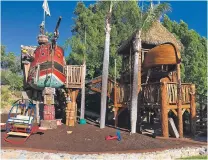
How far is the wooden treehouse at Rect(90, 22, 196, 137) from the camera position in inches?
583

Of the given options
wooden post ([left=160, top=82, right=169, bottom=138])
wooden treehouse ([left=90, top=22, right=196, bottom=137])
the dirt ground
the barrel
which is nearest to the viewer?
the dirt ground

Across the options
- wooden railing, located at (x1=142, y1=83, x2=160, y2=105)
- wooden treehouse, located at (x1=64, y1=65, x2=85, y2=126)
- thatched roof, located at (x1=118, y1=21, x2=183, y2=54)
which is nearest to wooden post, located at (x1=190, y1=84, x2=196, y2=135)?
wooden railing, located at (x1=142, y1=83, x2=160, y2=105)

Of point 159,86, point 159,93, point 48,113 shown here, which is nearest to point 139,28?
point 159,86

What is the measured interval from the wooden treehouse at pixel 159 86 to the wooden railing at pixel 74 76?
7.36 feet

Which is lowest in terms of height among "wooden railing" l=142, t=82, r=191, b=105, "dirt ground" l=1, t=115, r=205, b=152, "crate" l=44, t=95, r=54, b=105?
"dirt ground" l=1, t=115, r=205, b=152

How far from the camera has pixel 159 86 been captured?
14.8m

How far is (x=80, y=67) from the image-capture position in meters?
19.3

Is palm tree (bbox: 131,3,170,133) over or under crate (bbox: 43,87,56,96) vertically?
over

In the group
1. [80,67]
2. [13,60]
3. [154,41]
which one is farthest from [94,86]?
→ [13,60]

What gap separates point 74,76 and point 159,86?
23.3 feet

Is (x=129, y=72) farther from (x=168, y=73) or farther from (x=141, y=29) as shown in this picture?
(x=141, y=29)

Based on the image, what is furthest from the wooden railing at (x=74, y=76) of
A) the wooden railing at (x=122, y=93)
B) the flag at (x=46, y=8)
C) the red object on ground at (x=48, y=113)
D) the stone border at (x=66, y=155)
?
the stone border at (x=66, y=155)

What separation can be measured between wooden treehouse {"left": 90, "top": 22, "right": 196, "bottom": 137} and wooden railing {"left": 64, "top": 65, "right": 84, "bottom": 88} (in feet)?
7.36

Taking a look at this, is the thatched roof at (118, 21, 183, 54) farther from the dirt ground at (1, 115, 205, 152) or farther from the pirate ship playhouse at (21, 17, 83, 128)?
the dirt ground at (1, 115, 205, 152)
